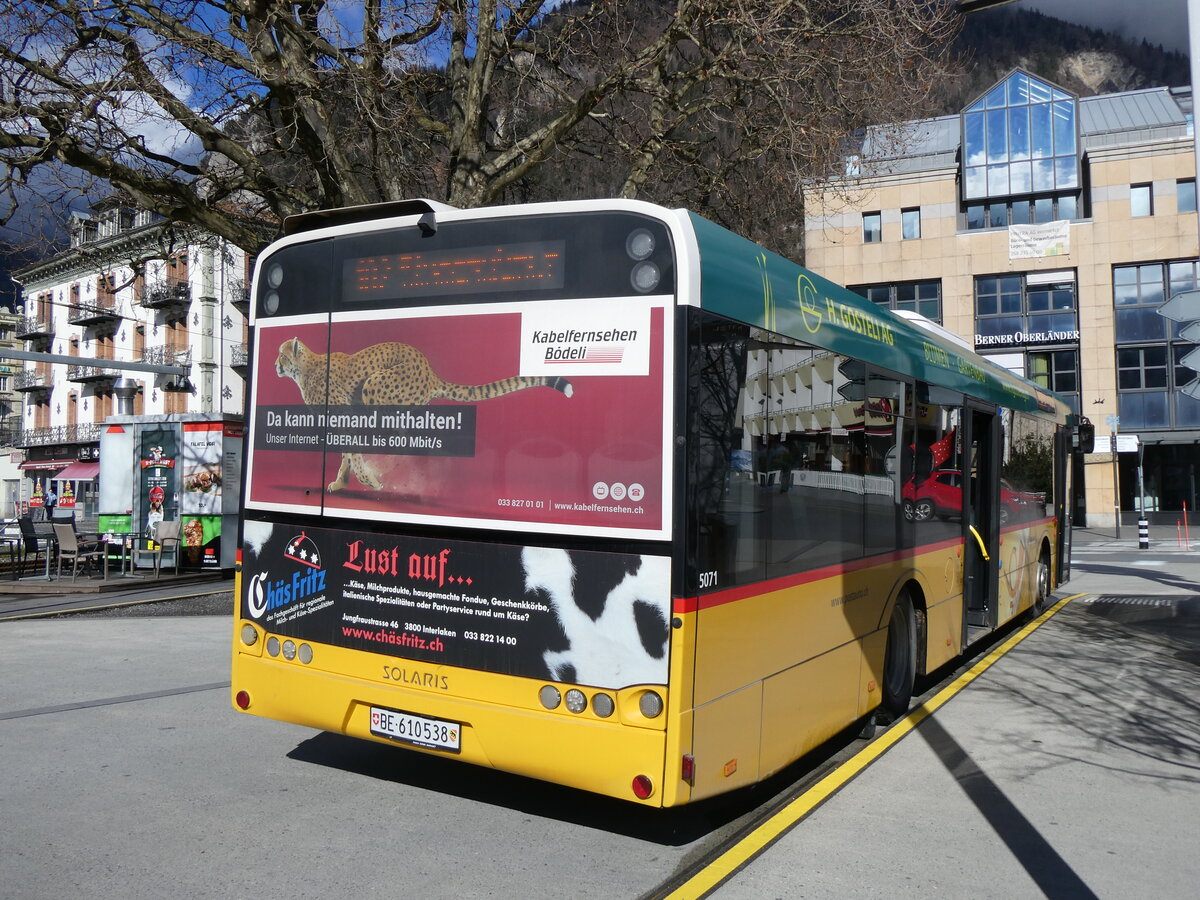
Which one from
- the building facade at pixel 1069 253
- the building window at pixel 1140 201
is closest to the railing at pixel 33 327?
the building facade at pixel 1069 253

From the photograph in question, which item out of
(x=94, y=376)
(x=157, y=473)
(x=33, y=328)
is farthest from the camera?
(x=33, y=328)

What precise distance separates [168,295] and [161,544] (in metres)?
38.2

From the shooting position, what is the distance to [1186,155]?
4009 centimetres

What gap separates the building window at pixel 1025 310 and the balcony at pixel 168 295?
38.2 m

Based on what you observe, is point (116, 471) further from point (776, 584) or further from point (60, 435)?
point (60, 435)

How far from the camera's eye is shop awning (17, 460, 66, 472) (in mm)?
60562

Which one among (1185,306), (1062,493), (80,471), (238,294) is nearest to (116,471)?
(1062,493)

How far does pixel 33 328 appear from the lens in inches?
2613

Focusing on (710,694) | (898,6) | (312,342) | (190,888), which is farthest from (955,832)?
(898,6)

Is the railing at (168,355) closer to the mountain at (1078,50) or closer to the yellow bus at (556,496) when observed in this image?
the yellow bus at (556,496)

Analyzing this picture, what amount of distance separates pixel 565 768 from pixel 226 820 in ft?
5.87

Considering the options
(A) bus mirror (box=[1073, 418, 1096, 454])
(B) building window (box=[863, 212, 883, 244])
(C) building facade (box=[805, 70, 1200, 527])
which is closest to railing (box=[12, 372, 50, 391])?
(C) building facade (box=[805, 70, 1200, 527])

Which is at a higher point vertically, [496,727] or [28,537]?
[28,537]

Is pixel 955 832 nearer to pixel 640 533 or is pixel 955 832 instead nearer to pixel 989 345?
pixel 640 533
